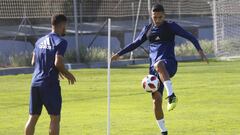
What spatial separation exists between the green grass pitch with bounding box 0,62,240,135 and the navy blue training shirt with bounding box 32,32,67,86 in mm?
2675

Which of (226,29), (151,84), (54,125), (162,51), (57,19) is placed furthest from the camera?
(226,29)

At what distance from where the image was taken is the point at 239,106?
54.0 feet

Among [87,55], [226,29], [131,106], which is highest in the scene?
[131,106]

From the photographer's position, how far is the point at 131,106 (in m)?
17.1

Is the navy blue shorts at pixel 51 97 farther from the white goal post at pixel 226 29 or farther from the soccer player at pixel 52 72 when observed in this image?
the white goal post at pixel 226 29

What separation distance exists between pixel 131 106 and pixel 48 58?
693 centimetres

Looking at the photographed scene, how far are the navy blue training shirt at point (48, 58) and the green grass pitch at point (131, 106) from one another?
2.68m

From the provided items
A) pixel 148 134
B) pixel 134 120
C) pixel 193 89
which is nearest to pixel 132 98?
pixel 193 89

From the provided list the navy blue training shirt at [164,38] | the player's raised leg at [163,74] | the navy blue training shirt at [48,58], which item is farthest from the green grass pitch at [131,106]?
the navy blue training shirt at [48,58]

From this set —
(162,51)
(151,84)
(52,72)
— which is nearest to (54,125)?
(52,72)

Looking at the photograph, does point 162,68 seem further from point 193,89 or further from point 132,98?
point 193,89

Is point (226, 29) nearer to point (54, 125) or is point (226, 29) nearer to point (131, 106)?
point (131, 106)

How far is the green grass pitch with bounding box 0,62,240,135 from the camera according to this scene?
44.1 ft

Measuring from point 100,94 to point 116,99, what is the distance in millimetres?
1535
